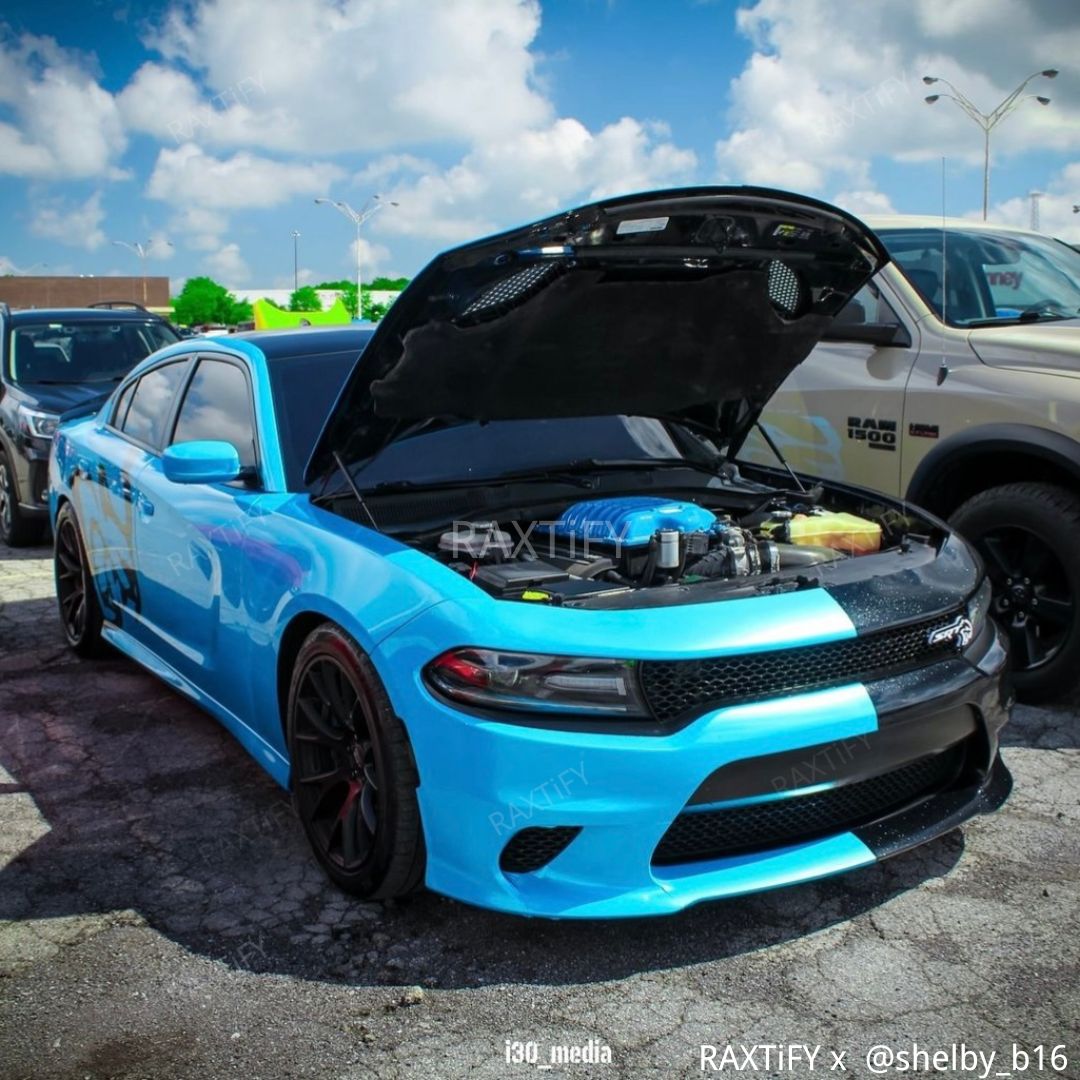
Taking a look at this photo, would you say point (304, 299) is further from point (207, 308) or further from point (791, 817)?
point (791, 817)

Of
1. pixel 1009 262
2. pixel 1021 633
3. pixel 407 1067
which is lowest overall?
pixel 407 1067

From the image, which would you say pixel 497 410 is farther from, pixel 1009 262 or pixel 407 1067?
pixel 1009 262

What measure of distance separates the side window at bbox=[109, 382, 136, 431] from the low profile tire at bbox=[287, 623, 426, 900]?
2.44 m

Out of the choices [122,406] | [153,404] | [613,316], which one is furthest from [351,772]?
[122,406]

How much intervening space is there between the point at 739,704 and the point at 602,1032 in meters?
0.79

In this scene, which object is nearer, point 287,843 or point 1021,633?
point 287,843

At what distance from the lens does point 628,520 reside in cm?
358

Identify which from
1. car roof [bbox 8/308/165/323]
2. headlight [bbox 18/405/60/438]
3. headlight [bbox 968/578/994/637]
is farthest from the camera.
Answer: car roof [bbox 8/308/165/323]

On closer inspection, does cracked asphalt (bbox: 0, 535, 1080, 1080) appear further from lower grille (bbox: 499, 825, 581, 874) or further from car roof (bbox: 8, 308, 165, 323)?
car roof (bbox: 8, 308, 165, 323)

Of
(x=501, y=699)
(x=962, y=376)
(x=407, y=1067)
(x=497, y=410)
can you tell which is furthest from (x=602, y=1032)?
(x=962, y=376)

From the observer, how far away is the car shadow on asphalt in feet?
9.57

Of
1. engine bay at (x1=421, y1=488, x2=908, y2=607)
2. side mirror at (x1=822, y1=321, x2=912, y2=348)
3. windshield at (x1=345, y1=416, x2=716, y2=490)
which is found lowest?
engine bay at (x1=421, y1=488, x2=908, y2=607)

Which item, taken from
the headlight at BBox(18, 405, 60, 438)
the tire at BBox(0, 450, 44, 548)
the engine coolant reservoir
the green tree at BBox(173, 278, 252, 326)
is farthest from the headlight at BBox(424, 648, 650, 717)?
the green tree at BBox(173, 278, 252, 326)

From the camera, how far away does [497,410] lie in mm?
3908
